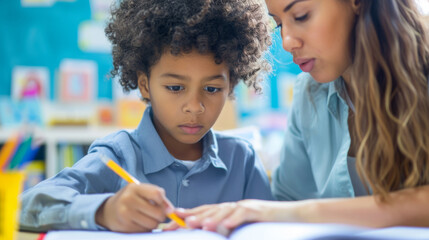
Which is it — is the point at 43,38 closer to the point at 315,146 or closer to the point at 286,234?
the point at 315,146

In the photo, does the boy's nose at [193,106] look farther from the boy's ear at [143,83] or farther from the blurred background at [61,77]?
the blurred background at [61,77]

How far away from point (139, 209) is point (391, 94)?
1.58 ft

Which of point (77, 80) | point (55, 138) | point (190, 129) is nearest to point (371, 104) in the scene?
point (190, 129)

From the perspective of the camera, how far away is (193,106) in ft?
3.08

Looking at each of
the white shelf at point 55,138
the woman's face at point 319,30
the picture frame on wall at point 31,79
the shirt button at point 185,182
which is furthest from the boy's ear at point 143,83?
the picture frame on wall at point 31,79

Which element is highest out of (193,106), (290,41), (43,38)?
(43,38)

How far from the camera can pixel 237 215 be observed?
2.09 feet

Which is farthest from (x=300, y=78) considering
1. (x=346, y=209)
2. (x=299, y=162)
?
(x=346, y=209)

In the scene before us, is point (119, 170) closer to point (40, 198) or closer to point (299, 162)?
point (40, 198)

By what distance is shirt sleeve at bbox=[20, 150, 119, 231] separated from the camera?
67 cm

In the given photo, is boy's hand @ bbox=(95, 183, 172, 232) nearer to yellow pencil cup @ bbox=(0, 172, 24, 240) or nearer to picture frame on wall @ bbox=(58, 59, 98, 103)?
yellow pencil cup @ bbox=(0, 172, 24, 240)

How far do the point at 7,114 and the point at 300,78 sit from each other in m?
2.18

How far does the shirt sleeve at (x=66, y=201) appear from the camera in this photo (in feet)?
2.20

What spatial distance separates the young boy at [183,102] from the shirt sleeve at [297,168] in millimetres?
104
